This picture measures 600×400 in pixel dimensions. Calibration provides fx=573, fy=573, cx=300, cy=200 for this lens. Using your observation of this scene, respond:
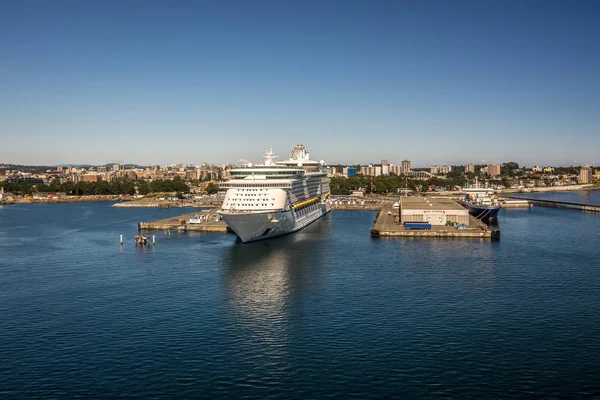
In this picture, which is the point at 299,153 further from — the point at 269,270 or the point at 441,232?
the point at 269,270

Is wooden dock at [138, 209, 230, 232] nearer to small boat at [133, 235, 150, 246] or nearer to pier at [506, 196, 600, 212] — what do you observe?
small boat at [133, 235, 150, 246]

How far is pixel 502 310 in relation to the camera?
23000 millimetres

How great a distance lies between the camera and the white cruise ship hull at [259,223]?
39.1 metres

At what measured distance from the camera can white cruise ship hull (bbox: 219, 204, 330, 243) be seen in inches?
1540

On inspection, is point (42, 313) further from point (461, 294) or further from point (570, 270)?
point (570, 270)

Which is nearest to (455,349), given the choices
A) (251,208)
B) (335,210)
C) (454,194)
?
(251,208)

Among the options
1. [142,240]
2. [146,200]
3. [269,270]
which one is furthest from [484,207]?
[146,200]

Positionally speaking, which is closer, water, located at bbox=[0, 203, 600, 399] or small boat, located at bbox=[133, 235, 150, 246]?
water, located at bbox=[0, 203, 600, 399]

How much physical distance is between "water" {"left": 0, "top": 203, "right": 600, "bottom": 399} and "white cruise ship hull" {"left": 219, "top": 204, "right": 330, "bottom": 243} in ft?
6.04

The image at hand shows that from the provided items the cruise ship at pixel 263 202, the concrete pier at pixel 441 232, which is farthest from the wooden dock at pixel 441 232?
the cruise ship at pixel 263 202

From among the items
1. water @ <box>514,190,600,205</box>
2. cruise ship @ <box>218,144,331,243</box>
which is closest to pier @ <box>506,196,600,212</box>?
water @ <box>514,190,600,205</box>

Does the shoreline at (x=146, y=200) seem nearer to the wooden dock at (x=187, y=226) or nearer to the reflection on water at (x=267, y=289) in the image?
the wooden dock at (x=187, y=226)

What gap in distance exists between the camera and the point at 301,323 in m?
21.5

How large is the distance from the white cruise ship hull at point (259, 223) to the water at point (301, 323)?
1.84 metres
